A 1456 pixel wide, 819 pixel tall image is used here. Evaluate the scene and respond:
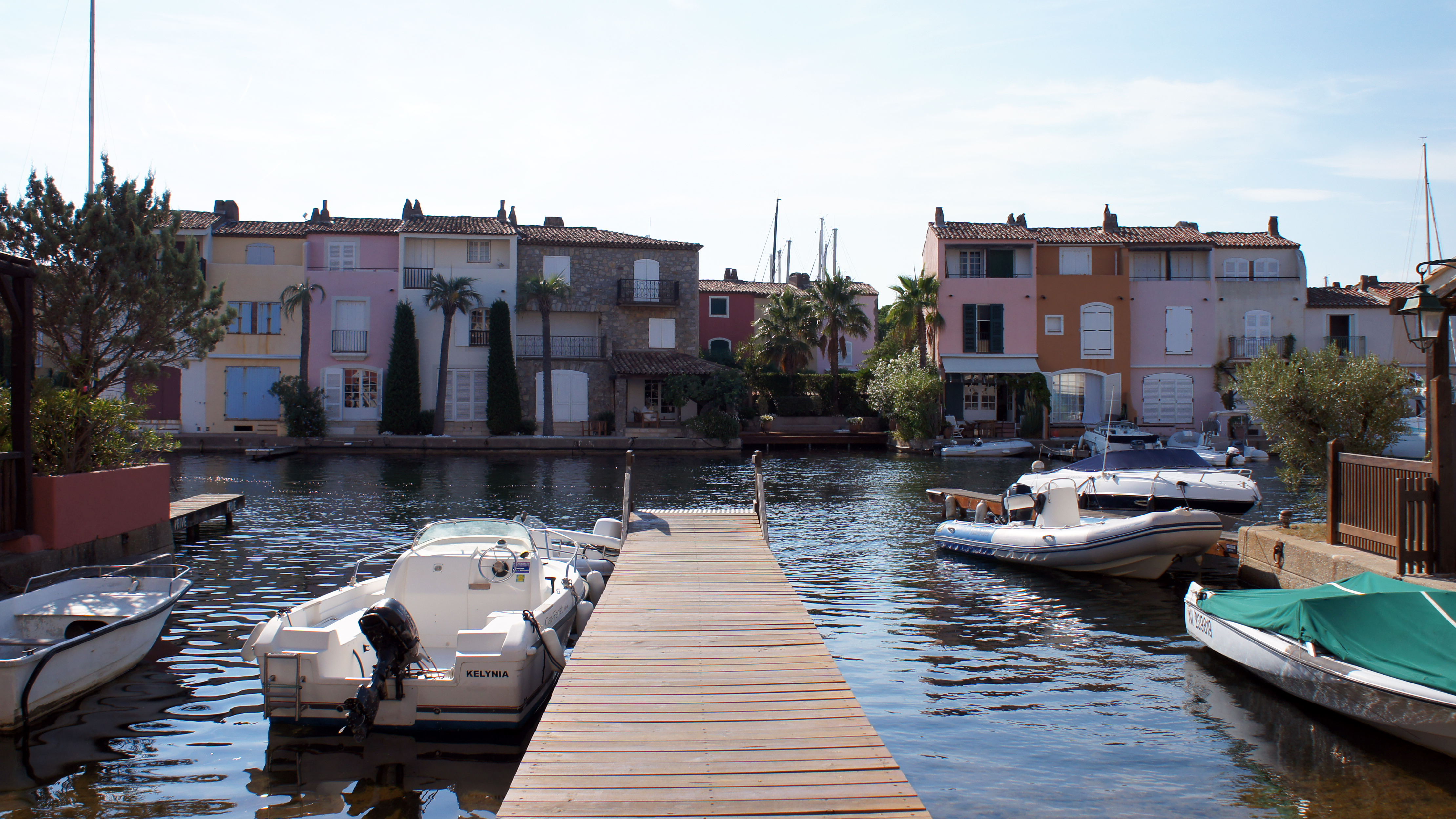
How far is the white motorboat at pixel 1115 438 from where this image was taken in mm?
36125

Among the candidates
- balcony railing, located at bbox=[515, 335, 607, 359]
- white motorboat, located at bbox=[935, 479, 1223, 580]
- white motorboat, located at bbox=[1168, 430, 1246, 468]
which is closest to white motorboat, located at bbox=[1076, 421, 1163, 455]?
white motorboat, located at bbox=[1168, 430, 1246, 468]

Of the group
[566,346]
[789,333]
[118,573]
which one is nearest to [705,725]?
[118,573]

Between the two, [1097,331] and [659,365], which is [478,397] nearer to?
[659,365]

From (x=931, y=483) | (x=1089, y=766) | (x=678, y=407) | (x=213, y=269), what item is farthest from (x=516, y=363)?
Result: (x=1089, y=766)

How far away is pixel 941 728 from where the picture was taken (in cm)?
861

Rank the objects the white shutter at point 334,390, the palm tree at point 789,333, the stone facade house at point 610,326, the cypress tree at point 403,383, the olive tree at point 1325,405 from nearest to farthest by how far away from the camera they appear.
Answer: the olive tree at point 1325,405 < the cypress tree at point 403,383 < the white shutter at point 334,390 < the stone facade house at point 610,326 < the palm tree at point 789,333

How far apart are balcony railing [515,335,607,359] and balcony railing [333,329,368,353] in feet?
21.4

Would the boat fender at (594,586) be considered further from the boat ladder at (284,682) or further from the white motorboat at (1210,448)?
the white motorboat at (1210,448)

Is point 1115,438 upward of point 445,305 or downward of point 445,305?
downward

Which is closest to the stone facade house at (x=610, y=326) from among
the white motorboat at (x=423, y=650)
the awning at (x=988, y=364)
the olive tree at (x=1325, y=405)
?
the awning at (x=988, y=364)

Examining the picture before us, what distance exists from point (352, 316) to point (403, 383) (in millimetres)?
4374

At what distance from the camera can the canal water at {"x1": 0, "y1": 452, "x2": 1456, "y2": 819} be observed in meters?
7.10

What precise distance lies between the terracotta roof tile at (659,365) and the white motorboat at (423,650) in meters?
33.5

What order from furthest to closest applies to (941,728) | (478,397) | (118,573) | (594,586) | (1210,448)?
(478,397) → (1210,448) → (594,586) → (118,573) → (941,728)
